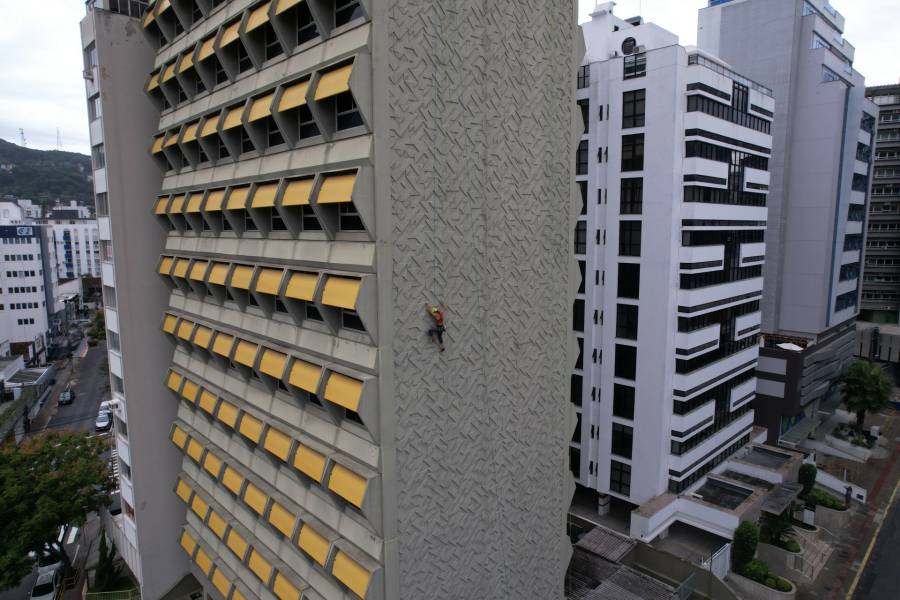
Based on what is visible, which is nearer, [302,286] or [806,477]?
[302,286]

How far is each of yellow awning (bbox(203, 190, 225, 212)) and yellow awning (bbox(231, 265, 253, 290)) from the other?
2763mm

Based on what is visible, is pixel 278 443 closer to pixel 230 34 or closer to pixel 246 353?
pixel 246 353

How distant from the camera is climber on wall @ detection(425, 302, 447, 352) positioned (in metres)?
18.3

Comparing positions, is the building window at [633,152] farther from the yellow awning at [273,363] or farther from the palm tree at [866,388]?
the palm tree at [866,388]

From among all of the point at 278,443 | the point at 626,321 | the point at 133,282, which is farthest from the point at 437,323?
the point at 626,321

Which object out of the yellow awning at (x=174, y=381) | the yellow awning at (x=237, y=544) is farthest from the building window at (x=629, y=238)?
the yellow awning at (x=237, y=544)

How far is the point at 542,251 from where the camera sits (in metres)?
22.7

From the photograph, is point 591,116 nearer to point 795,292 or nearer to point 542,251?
point 542,251

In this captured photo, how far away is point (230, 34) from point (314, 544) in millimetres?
19079

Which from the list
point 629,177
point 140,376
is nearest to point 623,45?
point 629,177

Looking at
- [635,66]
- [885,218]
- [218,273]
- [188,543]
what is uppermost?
[635,66]

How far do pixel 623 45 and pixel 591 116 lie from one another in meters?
8.17

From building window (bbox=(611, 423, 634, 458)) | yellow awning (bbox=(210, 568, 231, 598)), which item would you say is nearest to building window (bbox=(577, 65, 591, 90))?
building window (bbox=(611, 423, 634, 458))

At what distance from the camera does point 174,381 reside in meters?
29.7
